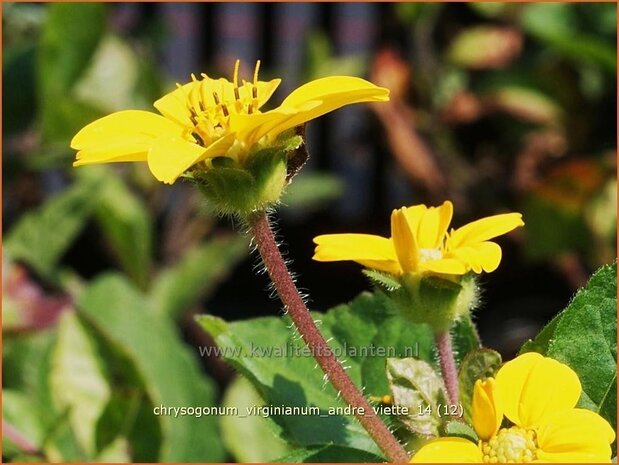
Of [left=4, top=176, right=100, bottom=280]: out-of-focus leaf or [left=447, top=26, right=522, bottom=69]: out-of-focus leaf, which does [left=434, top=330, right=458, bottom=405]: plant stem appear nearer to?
[left=4, top=176, right=100, bottom=280]: out-of-focus leaf

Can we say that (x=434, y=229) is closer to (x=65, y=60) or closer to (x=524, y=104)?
(x=65, y=60)

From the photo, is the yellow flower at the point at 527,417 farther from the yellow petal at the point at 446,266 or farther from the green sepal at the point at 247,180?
the green sepal at the point at 247,180

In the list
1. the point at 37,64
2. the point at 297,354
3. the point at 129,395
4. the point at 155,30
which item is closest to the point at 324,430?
the point at 297,354

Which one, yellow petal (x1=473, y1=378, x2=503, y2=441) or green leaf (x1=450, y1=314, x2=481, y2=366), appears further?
green leaf (x1=450, y1=314, x2=481, y2=366)

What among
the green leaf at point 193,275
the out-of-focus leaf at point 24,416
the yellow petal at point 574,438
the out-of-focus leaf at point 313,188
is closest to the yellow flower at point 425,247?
the yellow petal at point 574,438

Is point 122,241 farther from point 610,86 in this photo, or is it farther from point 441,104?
point 610,86

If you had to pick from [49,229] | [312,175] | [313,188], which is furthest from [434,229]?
[312,175]

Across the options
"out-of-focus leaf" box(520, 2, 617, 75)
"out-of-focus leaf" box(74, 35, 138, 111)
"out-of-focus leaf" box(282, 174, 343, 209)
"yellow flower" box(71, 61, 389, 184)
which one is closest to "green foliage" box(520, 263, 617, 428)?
"yellow flower" box(71, 61, 389, 184)
